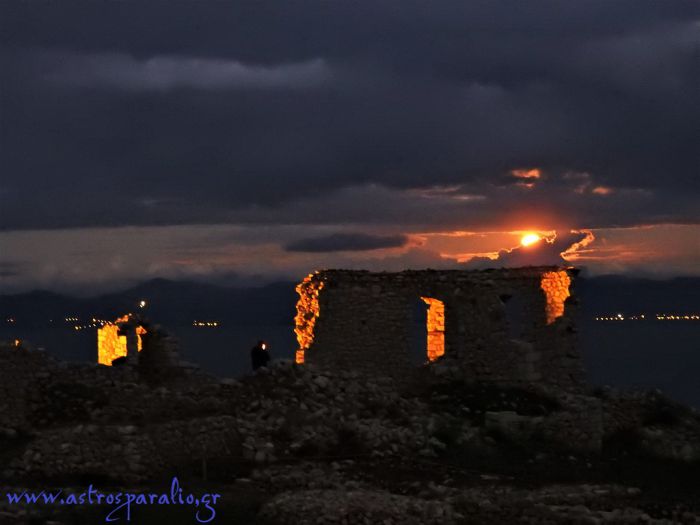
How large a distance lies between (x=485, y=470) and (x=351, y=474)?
3237 millimetres

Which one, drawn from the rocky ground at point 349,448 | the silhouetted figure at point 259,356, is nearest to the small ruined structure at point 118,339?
the silhouetted figure at point 259,356

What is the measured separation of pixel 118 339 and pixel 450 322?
358 inches

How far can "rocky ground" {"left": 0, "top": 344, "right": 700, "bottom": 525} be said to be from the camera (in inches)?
762

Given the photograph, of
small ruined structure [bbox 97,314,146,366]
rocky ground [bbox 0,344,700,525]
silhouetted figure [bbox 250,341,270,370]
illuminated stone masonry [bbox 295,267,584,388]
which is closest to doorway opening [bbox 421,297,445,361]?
illuminated stone masonry [bbox 295,267,584,388]

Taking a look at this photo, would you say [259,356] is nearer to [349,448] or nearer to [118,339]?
[118,339]

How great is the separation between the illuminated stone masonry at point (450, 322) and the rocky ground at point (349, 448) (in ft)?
2.46

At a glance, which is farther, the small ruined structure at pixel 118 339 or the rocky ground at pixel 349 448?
the small ruined structure at pixel 118 339

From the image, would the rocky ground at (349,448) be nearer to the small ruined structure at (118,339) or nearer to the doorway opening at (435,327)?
the doorway opening at (435,327)

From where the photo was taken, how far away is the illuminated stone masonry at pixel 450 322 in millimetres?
27797

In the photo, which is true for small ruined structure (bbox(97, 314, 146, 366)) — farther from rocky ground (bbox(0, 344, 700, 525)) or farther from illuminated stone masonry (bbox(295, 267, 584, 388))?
illuminated stone masonry (bbox(295, 267, 584, 388))

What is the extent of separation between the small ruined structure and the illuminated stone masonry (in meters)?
4.31

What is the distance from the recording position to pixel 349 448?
2373 cm

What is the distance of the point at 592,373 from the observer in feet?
392

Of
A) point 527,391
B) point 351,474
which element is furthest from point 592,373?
point 351,474
